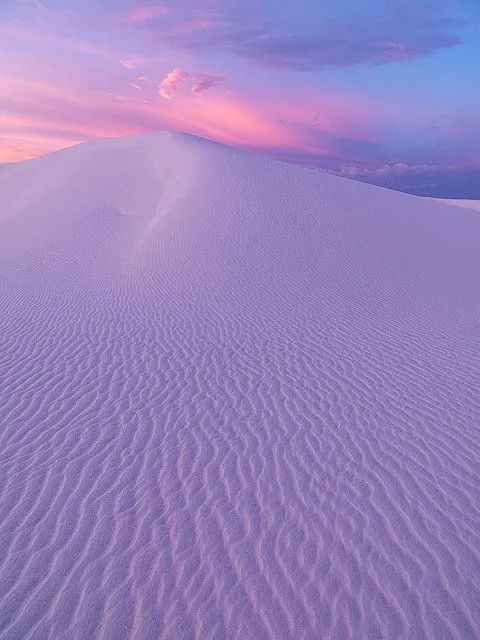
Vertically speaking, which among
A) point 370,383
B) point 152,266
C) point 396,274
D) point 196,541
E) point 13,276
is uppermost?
point 196,541

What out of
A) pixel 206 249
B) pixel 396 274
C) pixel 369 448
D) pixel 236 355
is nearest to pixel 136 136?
pixel 206 249

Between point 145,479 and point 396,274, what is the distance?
1273 cm

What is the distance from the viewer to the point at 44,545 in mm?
4297

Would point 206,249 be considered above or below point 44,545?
below

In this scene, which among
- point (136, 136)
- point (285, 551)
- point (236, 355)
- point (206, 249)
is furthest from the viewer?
point (136, 136)

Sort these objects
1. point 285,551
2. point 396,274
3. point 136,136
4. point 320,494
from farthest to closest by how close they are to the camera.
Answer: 1. point 136,136
2. point 396,274
3. point 320,494
4. point 285,551

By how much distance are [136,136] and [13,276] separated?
2320 centimetres

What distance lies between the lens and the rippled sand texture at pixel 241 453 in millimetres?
3779

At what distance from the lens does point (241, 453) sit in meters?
5.86

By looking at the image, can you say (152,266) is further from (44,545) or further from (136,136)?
(136,136)

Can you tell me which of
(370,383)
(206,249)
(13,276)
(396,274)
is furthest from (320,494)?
(13,276)

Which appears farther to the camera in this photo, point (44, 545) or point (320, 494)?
point (320, 494)

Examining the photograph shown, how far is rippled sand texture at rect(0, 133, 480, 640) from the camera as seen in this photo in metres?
3.78

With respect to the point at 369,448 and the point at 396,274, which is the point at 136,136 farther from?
the point at 369,448
